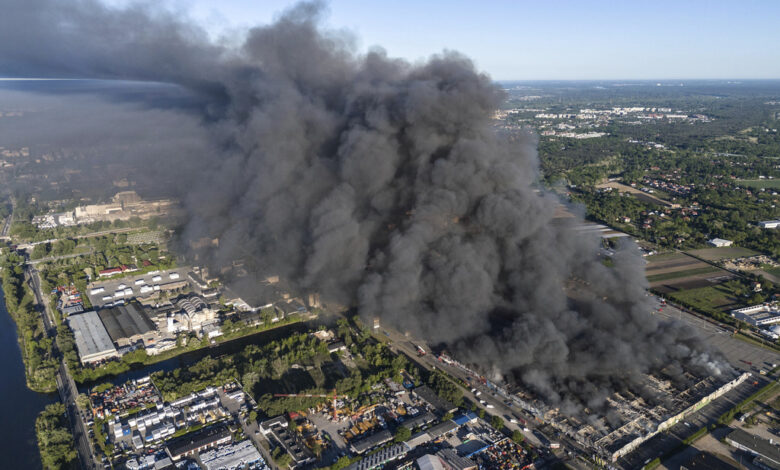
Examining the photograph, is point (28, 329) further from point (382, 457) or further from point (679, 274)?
point (679, 274)

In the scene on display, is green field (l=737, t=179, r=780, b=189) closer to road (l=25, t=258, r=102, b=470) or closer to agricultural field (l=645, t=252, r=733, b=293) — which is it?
agricultural field (l=645, t=252, r=733, b=293)

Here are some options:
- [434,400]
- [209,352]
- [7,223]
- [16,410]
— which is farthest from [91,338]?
[7,223]

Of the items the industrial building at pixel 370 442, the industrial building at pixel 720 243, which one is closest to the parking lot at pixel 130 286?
the industrial building at pixel 370 442

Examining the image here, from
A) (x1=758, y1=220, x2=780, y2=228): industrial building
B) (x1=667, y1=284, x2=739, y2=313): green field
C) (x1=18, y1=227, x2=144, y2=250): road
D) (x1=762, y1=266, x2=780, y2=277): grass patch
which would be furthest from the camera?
(x1=758, y1=220, x2=780, y2=228): industrial building

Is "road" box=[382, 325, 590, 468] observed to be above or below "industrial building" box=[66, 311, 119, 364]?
below

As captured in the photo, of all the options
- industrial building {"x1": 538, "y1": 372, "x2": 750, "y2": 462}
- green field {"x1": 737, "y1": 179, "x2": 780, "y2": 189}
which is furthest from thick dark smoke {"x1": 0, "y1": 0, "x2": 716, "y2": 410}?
green field {"x1": 737, "y1": 179, "x2": 780, "y2": 189}

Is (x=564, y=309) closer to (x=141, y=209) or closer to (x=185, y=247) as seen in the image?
(x=185, y=247)
